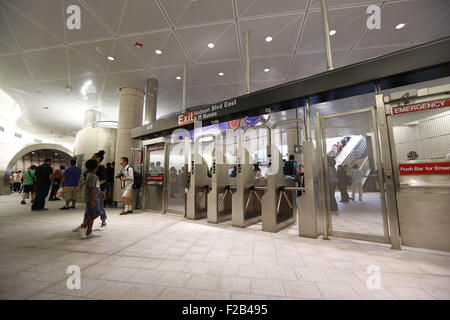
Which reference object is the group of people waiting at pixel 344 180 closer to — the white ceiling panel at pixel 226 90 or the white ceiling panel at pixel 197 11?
the white ceiling panel at pixel 197 11

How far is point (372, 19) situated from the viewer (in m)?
4.66

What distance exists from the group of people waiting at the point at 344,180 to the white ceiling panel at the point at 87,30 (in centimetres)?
650

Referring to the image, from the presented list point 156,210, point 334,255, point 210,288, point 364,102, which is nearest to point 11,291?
point 210,288

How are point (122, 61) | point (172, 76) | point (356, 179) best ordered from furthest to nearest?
1. point (172, 76)
2. point (122, 61)
3. point (356, 179)

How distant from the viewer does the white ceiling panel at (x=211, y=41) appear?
16.3 feet

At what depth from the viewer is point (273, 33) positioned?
5102 millimetres

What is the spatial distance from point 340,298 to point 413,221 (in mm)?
2338

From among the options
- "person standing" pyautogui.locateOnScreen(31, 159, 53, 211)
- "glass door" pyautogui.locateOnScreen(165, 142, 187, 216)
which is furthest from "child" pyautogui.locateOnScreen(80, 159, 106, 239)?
"person standing" pyautogui.locateOnScreen(31, 159, 53, 211)

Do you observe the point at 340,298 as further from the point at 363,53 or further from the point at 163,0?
the point at 363,53

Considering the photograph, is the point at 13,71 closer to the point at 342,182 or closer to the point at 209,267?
the point at 209,267

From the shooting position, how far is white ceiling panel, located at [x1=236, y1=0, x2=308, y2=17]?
4195 mm

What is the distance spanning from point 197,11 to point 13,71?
7.49m

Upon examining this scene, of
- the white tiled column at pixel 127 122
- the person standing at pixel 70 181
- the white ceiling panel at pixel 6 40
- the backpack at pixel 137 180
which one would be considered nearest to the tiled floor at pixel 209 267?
the backpack at pixel 137 180

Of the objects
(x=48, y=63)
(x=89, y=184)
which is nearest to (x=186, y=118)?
(x=89, y=184)
